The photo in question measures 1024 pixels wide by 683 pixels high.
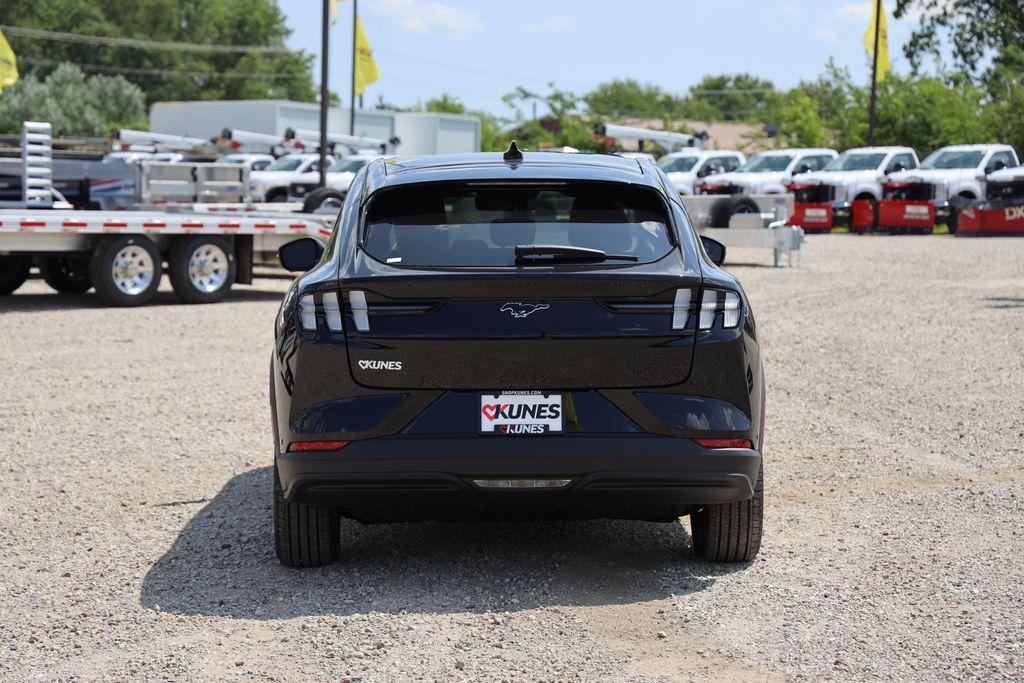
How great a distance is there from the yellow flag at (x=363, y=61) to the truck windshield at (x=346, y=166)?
8.36m

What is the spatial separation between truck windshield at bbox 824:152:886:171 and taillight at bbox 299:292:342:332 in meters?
32.9

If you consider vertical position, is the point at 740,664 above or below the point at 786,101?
below

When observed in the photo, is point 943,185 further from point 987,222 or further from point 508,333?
point 508,333

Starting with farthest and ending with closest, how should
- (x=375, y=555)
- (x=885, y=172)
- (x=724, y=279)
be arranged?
(x=885, y=172)
(x=375, y=555)
(x=724, y=279)

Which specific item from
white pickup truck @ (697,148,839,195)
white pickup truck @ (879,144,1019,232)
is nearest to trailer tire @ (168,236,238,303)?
white pickup truck @ (697,148,839,195)

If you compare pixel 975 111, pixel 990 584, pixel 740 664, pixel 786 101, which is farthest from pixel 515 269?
pixel 786 101

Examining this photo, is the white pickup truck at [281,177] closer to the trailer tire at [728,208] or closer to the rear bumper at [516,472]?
the trailer tire at [728,208]

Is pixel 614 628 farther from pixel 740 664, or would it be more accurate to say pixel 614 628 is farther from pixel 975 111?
pixel 975 111

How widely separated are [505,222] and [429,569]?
1.41m

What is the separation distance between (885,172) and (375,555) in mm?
32500

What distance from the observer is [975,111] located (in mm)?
50906

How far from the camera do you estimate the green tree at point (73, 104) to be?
76688mm

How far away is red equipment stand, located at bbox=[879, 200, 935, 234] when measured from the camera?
33875 millimetres

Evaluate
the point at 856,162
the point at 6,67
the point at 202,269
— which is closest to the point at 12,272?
the point at 202,269
